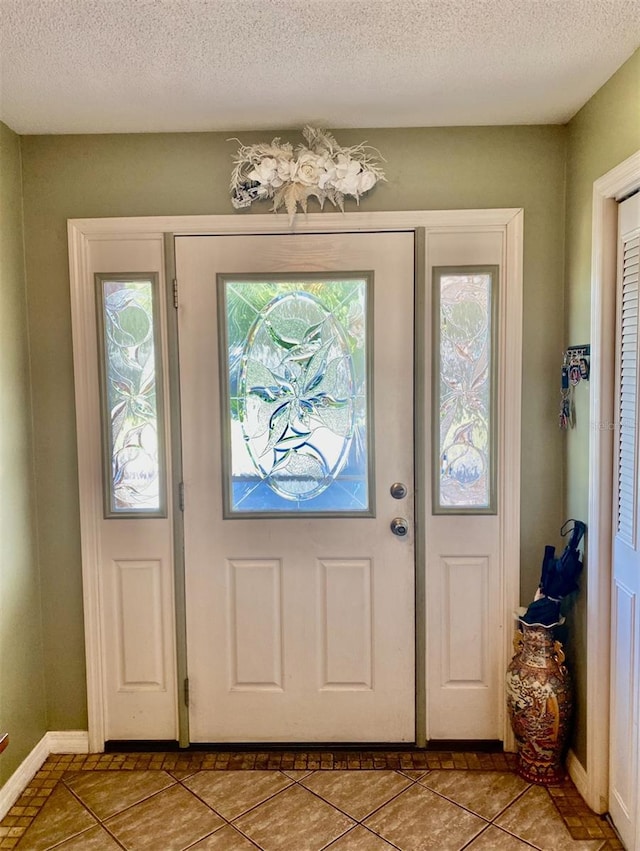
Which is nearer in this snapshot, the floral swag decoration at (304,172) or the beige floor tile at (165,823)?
the beige floor tile at (165,823)

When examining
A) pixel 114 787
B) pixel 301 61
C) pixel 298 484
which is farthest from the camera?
pixel 298 484

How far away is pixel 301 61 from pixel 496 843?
96.0 inches

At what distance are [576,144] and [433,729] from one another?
88.1 inches

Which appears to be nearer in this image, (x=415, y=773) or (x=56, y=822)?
(x=56, y=822)

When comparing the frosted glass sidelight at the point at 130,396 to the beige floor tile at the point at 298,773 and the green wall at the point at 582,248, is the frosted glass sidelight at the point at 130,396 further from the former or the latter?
the green wall at the point at 582,248

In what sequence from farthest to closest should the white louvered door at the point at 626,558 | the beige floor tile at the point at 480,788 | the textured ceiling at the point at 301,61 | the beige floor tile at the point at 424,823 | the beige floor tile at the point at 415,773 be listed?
the beige floor tile at the point at 415,773 → the beige floor tile at the point at 480,788 → the beige floor tile at the point at 424,823 → the white louvered door at the point at 626,558 → the textured ceiling at the point at 301,61

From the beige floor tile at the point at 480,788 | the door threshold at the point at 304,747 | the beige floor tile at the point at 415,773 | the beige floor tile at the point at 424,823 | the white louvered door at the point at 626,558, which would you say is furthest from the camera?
the door threshold at the point at 304,747

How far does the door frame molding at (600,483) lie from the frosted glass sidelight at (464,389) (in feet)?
1.22

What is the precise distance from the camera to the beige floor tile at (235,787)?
196 cm

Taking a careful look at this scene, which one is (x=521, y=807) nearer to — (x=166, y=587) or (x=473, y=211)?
(x=166, y=587)

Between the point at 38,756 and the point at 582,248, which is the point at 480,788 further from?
the point at 582,248

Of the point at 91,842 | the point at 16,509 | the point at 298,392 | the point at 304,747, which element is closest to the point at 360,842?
the point at 304,747

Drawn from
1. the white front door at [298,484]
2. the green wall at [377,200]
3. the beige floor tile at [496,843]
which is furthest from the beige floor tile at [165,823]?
the green wall at [377,200]

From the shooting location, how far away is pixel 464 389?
7.01 feet
